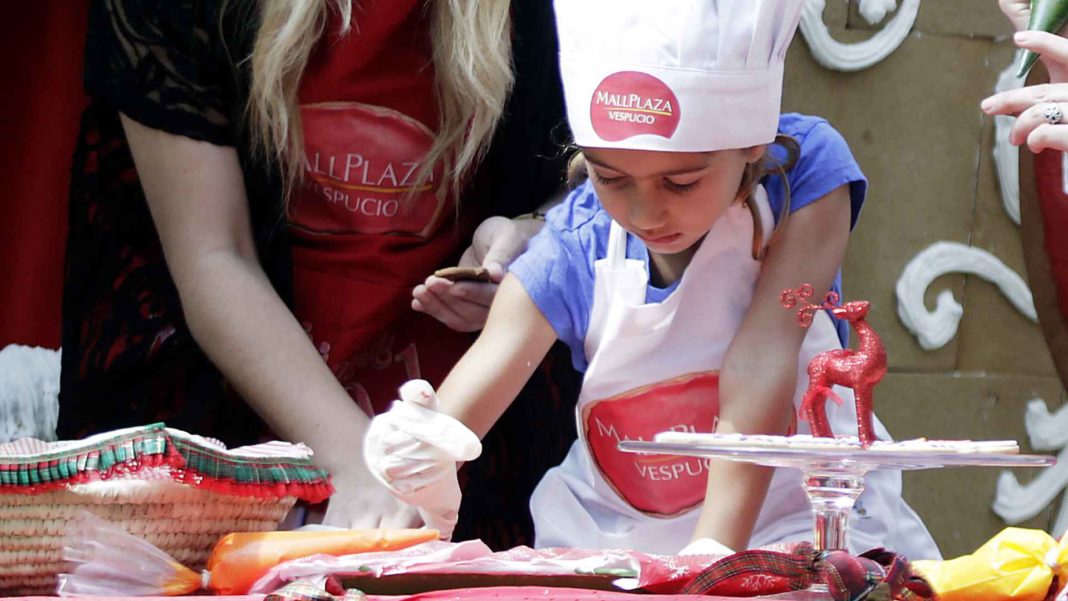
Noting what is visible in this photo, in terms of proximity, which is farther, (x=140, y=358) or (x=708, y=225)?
(x=140, y=358)

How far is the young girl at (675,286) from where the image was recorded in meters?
1.48

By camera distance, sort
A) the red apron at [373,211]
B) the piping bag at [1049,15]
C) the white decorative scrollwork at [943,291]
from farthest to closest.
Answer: the white decorative scrollwork at [943,291]
the red apron at [373,211]
the piping bag at [1049,15]

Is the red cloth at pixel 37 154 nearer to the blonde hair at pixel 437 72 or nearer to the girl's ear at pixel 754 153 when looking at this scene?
the blonde hair at pixel 437 72

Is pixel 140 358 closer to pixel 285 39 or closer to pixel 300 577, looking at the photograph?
pixel 285 39

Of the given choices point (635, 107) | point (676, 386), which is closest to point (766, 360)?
point (676, 386)

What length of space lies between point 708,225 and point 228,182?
0.64m

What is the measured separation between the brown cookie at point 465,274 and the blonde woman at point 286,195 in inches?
1.5

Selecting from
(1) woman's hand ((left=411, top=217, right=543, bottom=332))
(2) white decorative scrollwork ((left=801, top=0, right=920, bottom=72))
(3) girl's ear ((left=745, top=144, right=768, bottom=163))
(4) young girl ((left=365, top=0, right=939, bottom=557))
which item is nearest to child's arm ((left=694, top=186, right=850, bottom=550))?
(4) young girl ((left=365, top=0, right=939, bottom=557))

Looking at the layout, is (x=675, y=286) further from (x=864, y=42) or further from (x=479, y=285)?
(x=864, y=42)

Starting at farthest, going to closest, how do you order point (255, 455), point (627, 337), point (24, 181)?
point (24, 181) < point (627, 337) < point (255, 455)

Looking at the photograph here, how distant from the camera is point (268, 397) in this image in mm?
1806

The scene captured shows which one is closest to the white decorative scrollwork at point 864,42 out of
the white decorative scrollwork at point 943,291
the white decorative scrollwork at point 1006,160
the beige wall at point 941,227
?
the beige wall at point 941,227

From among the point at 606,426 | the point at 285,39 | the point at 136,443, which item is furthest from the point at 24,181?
the point at 136,443

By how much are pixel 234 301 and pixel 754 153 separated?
66 cm
